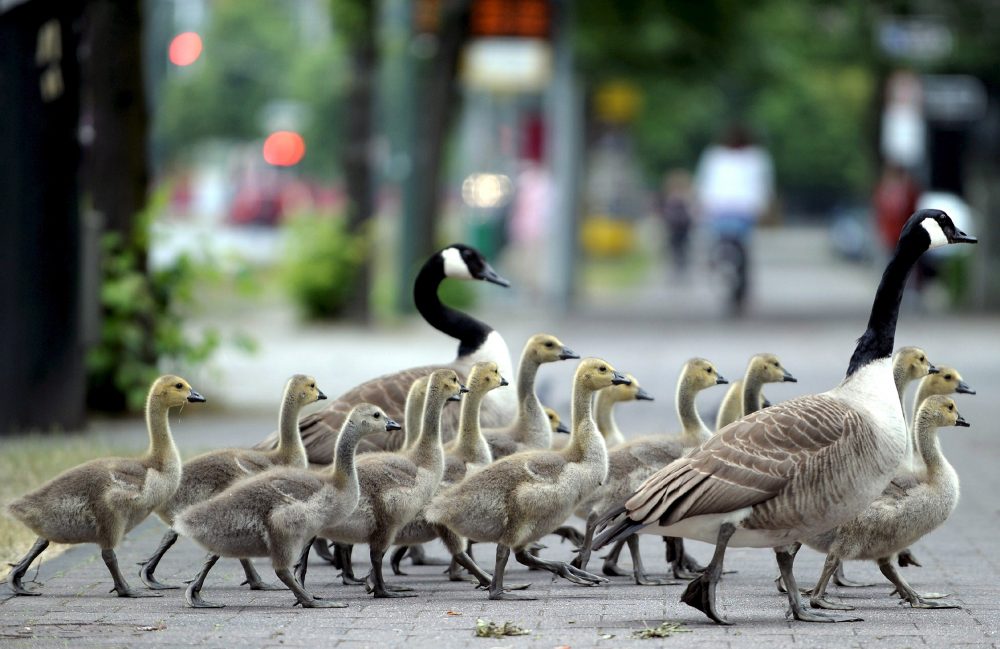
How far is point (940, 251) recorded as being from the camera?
105ft

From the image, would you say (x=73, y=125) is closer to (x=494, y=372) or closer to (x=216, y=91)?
(x=494, y=372)

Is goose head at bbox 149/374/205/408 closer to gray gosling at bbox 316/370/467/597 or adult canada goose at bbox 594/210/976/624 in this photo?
gray gosling at bbox 316/370/467/597

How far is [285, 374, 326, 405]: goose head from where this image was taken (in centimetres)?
827

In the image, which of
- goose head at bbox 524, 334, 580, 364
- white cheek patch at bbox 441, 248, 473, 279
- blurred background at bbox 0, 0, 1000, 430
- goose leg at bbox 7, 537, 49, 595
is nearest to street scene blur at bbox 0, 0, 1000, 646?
blurred background at bbox 0, 0, 1000, 430

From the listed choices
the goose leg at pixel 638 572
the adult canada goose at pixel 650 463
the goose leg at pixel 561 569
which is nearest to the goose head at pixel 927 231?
the adult canada goose at pixel 650 463

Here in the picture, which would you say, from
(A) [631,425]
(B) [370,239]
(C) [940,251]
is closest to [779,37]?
(C) [940,251]

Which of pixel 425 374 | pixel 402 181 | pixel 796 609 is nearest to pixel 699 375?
pixel 425 374

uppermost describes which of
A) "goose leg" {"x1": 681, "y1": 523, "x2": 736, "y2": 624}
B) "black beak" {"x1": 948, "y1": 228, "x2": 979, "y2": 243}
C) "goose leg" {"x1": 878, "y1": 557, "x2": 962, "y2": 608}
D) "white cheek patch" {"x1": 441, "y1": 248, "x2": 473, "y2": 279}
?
"black beak" {"x1": 948, "y1": 228, "x2": 979, "y2": 243}

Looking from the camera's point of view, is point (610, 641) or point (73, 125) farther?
point (73, 125)

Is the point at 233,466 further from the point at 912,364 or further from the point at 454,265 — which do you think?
the point at 912,364

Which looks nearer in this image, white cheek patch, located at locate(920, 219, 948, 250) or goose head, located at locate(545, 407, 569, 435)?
white cheek patch, located at locate(920, 219, 948, 250)

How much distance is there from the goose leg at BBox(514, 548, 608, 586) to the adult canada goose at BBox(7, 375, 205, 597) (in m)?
1.63

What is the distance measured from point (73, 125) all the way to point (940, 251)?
855 inches

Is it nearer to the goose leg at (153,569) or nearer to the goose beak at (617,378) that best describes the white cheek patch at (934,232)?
the goose beak at (617,378)
